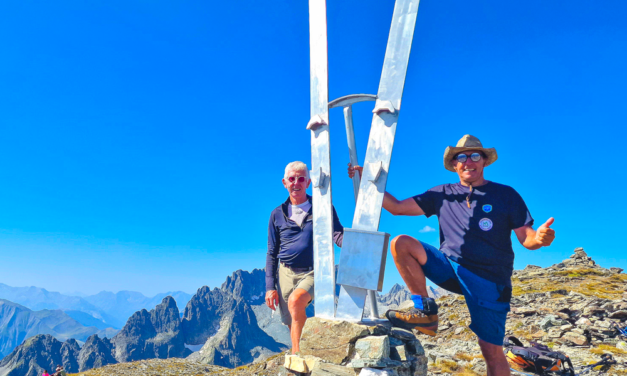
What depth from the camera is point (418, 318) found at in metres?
4.64

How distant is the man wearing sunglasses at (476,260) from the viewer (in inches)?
184

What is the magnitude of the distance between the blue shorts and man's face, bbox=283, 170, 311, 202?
222cm

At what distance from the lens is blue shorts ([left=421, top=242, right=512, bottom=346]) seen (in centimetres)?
466


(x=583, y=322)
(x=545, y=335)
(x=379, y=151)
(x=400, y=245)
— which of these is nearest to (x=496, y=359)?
(x=400, y=245)

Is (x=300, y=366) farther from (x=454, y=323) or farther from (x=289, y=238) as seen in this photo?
(x=454, y=323)

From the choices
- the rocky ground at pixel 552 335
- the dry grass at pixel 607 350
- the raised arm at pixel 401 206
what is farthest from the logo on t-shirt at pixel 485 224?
the dry grass at pixel 607 350

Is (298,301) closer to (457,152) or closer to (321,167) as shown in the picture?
(321,167)

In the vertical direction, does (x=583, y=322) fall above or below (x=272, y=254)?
above

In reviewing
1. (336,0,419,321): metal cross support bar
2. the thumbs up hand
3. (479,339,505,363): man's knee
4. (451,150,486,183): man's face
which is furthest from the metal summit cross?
the thumbs up hand

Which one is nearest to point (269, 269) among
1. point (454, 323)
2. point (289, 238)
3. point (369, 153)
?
point (289, 238)

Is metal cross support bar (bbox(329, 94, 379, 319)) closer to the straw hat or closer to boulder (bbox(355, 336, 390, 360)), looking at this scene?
boulder (bbox(355, 336, 390, 360))

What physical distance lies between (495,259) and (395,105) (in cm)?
238

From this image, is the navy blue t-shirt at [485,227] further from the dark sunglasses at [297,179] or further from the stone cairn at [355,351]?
the dark sunglasses at [297,179]

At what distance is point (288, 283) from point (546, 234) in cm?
365
